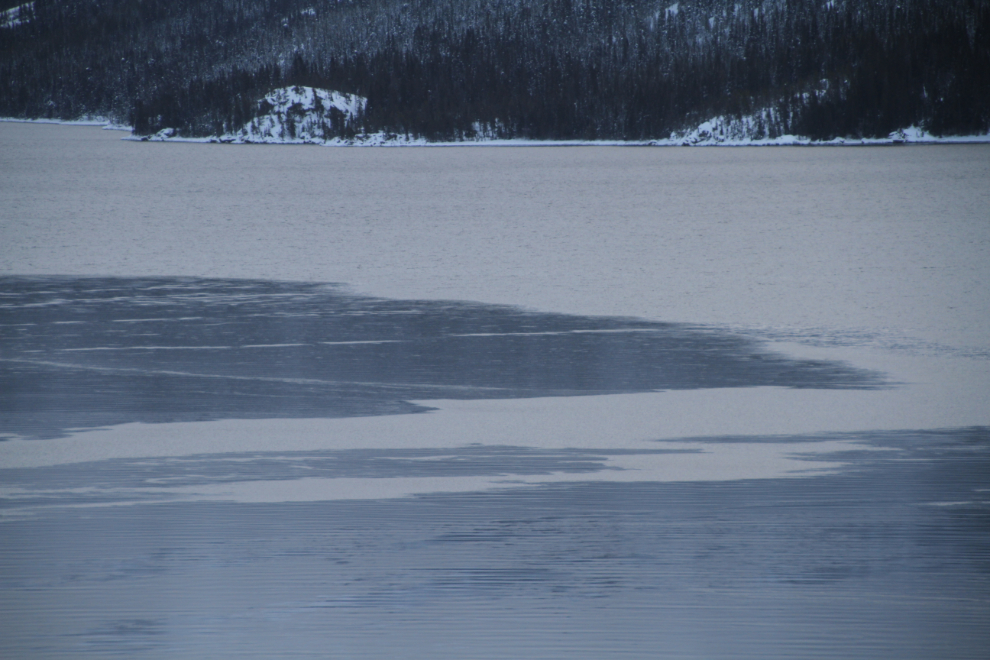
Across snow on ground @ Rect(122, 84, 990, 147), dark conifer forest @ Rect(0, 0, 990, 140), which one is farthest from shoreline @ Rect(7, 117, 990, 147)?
dark conifer forest @ Rect(0, 0, 990, 140)

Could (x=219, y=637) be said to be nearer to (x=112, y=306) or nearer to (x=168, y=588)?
(x=168, y=588)

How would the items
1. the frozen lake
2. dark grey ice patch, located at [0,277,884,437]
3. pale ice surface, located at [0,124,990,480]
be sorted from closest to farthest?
the frozen lake, pale ice surface, located at [0,124,990,480], dark grey ice patch, located at [0,277,884,437]

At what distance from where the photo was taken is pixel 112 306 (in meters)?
15.0

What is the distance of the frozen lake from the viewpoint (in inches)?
204

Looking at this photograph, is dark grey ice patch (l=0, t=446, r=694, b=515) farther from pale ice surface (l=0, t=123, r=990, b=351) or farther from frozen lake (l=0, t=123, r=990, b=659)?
pale ice surface (l=0, t=123, r=990, b=351)

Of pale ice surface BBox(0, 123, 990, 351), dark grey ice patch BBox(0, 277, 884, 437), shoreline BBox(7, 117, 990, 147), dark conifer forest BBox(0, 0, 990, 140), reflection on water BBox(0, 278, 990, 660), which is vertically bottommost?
reflection on water BBox(0, 278, 990, 660)

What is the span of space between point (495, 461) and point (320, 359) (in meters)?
4.15

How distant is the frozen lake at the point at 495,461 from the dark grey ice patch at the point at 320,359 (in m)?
0.06

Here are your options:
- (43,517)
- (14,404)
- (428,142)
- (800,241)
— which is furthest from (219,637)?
(428,142)

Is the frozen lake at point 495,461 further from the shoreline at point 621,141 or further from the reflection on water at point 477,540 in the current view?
the shoreline at point 621,141

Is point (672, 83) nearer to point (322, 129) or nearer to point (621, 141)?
point (621, 141)

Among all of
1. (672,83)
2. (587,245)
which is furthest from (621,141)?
(587,245)

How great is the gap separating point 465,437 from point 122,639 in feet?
12.2

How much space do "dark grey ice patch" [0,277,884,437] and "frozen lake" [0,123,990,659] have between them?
2.4 inches
